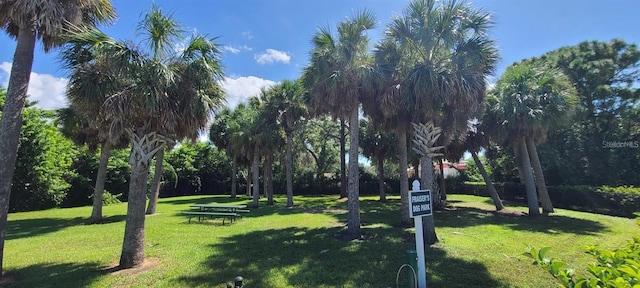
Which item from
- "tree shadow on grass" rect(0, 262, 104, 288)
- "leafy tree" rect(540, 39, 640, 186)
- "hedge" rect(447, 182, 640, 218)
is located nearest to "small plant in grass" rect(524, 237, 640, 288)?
"tree shadow on grass" rect(0, 262, 104, 288)

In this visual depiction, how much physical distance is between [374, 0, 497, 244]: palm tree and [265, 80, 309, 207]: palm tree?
9587 mm

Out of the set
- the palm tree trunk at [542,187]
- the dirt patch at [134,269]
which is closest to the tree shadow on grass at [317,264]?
the dirt patch at [134,269]

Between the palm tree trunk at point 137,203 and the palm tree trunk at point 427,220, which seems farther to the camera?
the palm tree trunk at point 427,220

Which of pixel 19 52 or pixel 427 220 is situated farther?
pixel 427 220

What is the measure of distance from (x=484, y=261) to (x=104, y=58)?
32.6ft

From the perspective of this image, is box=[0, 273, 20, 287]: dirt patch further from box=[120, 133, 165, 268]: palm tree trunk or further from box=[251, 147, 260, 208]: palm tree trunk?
box=[251, 147, 260, 208]: palm tree trunk

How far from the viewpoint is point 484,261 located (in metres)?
7.51

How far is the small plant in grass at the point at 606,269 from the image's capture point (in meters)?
1.64

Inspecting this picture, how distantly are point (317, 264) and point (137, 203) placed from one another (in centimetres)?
448

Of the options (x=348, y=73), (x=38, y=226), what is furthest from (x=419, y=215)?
(x=38, y=226)

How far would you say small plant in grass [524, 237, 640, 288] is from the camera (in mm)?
1641

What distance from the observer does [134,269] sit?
22.9 ft

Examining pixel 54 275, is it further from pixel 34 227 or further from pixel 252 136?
pixel 252 136

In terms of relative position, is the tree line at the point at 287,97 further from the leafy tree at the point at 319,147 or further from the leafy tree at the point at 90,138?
the leafy tree at the point at 319,147
